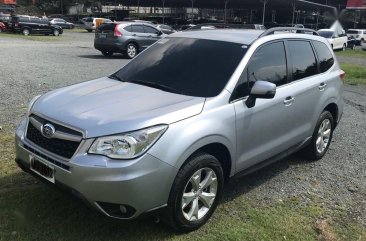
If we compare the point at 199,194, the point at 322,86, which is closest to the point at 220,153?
the point at 199,194

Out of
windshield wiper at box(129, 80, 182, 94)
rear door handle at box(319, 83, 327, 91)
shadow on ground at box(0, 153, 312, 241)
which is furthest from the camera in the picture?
rear door handle at box(319, 83, 327, 91)

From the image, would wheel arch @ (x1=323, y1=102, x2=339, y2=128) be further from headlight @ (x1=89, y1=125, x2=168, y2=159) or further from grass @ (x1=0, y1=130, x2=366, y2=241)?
headlight @ (x1=89, y1=125, x2=168, y2=159)

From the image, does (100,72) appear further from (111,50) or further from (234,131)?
(234,131)

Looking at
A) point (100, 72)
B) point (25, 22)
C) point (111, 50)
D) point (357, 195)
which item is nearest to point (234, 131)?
point (357, 195)

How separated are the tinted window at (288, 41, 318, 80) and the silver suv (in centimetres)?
1

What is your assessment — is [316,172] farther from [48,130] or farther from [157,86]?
[48,130]

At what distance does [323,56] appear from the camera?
5.94 m

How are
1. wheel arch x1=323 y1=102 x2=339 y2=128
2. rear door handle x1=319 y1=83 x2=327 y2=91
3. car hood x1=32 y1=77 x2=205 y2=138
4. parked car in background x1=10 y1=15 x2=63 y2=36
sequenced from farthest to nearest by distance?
parked car in background x1=10 y1=15 x2=63 y2=36
wheel arch x1=323 y1=102 x2=339 y2=128
rear door handle x1=319 y1=83 x2=327 y2=91
car hood x1=32 y1=77 x2=205 y2=138

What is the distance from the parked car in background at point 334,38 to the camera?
101 ft

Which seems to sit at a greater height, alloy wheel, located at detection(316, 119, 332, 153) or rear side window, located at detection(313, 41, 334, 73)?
rear side window, located at detection(313, 41, 334, 73)

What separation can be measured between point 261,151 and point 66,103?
6.80 ft

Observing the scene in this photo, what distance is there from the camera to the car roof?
4.73 m

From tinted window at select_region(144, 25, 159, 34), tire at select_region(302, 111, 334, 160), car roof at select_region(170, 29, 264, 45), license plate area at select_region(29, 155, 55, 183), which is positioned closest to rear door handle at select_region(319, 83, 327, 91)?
tire at select_region(302, 111, 334, 160)

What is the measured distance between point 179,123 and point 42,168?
4.06 feet
